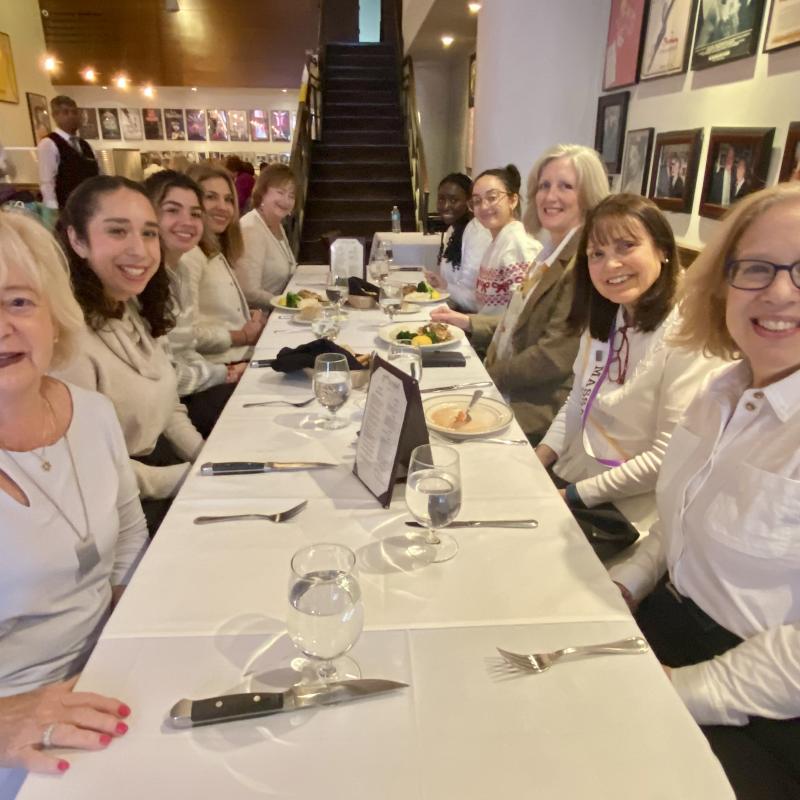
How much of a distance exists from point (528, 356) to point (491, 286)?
3.07 ft

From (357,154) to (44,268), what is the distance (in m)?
7.10

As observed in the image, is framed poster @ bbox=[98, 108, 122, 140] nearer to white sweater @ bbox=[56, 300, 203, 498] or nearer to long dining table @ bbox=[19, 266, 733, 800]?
white sweater @ bbox=[56, 300, 203, 498]

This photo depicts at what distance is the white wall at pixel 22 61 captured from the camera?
809 cm

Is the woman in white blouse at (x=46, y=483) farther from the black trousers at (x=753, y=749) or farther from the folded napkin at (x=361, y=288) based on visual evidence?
the folded napkin at (x=361, y=288)

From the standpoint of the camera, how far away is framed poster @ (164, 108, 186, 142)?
9.70 meters

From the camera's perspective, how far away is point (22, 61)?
8500 mm

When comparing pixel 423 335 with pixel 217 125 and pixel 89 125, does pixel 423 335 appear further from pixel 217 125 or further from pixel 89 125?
pixel 89 125

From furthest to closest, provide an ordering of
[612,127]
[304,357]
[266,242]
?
[266,242] → [612,127] → [304,357]

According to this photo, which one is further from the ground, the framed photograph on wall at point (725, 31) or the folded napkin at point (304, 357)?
the framed photograph on wall at point (725, 31)

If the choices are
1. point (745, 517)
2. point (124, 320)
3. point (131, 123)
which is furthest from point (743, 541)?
point (131, 123)

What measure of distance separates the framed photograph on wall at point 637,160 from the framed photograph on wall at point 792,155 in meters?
1.03

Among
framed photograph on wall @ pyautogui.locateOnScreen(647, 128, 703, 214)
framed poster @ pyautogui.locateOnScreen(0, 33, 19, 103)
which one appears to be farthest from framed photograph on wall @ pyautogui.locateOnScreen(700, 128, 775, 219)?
framed poster @ pyautogui.locateOnScreen(0, 33, 19, 103)

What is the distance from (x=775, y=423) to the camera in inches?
42.1

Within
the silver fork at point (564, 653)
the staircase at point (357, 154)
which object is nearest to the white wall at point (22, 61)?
the staircase at point (357, 154)
